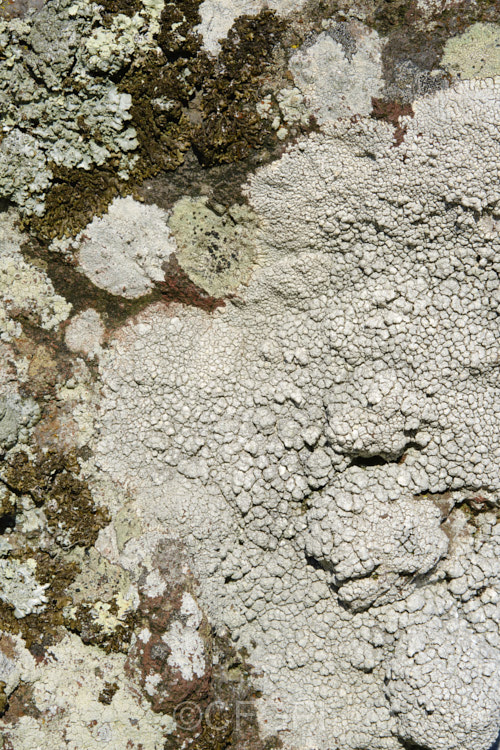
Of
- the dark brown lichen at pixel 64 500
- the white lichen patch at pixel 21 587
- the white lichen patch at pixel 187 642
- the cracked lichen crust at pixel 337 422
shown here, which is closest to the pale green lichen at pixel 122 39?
the cracked lichen crust at pixel 337 422

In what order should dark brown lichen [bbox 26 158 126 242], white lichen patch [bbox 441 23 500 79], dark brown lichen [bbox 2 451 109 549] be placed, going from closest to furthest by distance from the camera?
1. white lichen patch [bbox 441 23 500 79]
2. dark brown lichen [bbox 26 158 126 242]
3. dark brown lichen [bbox 2 451 109 549]

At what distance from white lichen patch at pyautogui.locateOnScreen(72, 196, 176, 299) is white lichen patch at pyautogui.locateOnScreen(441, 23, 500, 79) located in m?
1.51

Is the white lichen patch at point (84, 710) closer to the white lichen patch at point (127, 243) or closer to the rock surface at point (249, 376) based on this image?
the rock surface at point (249, 376)

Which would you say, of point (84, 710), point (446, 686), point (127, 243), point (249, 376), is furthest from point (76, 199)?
point (446, 686)

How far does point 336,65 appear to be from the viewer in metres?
2.88

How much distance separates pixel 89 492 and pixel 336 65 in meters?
2.38

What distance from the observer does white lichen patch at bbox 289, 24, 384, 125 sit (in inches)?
113

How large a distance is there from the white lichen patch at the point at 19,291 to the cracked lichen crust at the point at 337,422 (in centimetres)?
36

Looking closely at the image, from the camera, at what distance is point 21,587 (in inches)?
126

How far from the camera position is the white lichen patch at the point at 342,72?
2.88 meters

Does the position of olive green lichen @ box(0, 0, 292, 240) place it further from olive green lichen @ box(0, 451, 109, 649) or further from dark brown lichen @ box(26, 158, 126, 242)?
olive green lichen @ box(0, 451, 109, 649)

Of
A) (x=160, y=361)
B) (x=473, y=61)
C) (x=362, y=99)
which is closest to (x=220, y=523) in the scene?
(x=160, y=361)

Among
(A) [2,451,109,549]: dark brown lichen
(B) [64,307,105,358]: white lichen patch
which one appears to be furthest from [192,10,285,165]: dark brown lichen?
(A) [2,451,109,549]: dark brown lichen

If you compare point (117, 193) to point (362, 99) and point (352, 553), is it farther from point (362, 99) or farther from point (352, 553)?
point (352, 553)
